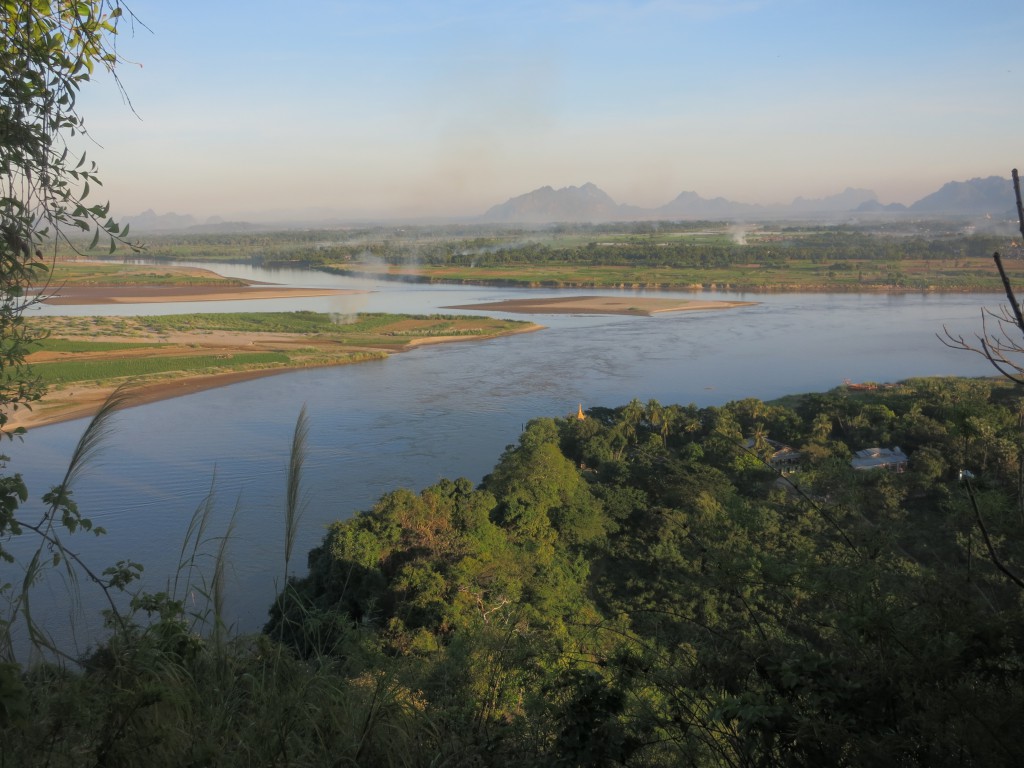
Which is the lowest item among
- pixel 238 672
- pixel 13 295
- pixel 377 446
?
pixel 377 446

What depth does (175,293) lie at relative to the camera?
96.1ft

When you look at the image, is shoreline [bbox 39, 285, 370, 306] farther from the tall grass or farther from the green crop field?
the tall grass

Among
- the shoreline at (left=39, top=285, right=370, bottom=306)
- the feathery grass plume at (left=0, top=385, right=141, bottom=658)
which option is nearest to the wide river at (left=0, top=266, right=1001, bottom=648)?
the feathery grass plume at (left=0, top=385, right=141, bottom=658)

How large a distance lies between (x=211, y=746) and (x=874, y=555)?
1.25 meters

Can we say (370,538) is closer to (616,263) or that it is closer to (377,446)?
(377,446)

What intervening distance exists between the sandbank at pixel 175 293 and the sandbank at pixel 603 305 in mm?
7557

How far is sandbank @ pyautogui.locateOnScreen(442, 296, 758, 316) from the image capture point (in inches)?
987

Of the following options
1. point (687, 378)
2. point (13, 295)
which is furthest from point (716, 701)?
point (687, 378)

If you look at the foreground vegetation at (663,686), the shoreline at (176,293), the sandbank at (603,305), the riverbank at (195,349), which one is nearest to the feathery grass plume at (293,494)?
the foreground vegetation at (663,686)

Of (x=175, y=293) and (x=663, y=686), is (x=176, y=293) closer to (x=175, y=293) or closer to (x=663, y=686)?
(x=175, y=293)

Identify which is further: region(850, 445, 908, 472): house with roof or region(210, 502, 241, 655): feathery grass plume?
region(850, 445, 908, 472): house with roof

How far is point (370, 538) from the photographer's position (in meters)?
5.67

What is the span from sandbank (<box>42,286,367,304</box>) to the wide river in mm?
2811

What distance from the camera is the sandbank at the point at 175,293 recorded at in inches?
1074
